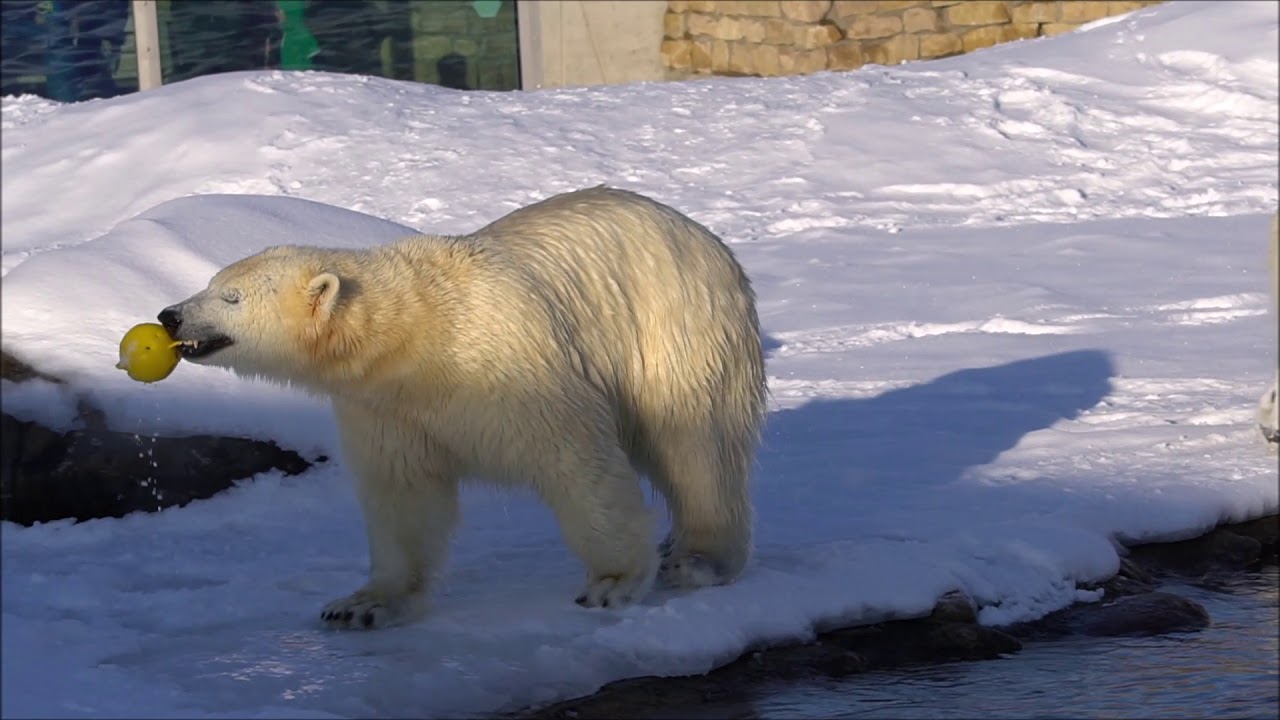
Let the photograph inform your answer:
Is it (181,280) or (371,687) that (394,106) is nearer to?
(181,280)

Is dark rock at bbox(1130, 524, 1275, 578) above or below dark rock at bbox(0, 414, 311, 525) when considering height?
below

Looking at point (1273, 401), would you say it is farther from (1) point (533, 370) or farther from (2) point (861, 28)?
(2) point (861, 28)

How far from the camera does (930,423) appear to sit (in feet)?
17.6

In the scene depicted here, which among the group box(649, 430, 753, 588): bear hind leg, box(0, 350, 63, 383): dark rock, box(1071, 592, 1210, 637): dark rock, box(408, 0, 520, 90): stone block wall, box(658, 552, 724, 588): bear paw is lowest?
box(1071, 592, 1210, 637): dark rock

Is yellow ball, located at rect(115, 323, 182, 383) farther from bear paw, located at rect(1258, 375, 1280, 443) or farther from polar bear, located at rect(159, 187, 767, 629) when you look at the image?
bear paw, located at rect(1258, 375, 1280, 443)

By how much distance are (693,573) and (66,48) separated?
973 centimetres

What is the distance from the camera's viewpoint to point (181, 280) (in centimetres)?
523

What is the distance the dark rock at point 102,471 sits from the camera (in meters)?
4.48

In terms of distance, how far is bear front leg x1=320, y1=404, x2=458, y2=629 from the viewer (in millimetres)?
3613

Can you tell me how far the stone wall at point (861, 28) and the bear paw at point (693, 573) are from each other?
27.9 ft

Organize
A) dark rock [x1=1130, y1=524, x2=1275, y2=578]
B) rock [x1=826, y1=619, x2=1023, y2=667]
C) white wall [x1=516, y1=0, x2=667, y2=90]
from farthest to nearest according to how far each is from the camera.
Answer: white wall [x1=516, y1=0, x2=667, y2=90], dark rock [x1=1130, y1=524, x2=1275, y2=578], rock [x1=826, y1=619, x2=1023, y2=667]

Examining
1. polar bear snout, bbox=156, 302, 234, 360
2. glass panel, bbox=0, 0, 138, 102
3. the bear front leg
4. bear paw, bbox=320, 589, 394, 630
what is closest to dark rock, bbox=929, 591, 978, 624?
the bear front leg

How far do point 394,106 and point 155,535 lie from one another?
5944mm

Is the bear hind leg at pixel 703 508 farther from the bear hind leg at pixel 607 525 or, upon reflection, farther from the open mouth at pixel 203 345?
the open mouth at pixel 203 345
